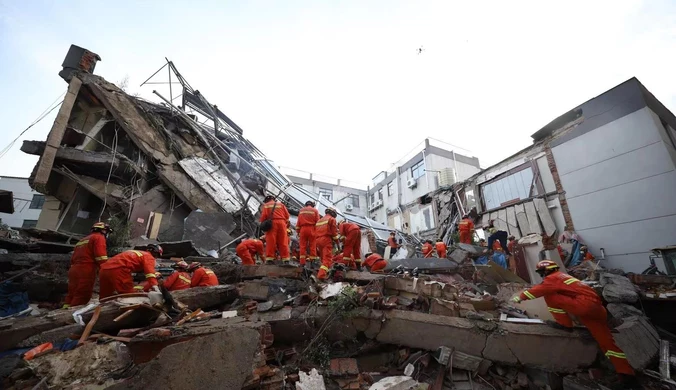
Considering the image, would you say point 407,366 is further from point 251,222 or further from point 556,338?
point 251,222

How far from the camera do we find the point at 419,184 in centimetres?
2077

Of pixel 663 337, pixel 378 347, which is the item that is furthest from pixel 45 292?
pixel 663 337

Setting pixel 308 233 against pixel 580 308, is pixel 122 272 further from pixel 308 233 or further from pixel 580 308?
pixel 580 308

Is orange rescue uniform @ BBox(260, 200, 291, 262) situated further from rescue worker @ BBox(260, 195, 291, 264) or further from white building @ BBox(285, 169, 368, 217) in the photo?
white building @ BBox(285, 169, 368, 217)

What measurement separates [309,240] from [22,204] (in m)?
36.2

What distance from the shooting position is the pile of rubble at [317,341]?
8.24ft

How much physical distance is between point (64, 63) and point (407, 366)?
A: 1493cm

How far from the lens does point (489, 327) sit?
3918mm

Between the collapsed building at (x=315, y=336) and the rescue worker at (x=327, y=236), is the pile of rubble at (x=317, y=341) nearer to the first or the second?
the collapsed building at (x=315, y=336)

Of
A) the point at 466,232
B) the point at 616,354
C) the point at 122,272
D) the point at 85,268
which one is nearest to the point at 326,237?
the point at 122,272

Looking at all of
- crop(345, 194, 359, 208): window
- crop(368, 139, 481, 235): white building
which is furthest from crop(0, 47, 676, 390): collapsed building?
crop(345, 194, 359, 208): window

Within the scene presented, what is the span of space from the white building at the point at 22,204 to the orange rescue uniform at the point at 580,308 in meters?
38.0

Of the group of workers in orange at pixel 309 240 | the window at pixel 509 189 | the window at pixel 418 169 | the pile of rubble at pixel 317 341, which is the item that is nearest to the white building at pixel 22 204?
the group of workers in orange at pixel 309 240

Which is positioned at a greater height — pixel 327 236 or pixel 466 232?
pixel 466 232
